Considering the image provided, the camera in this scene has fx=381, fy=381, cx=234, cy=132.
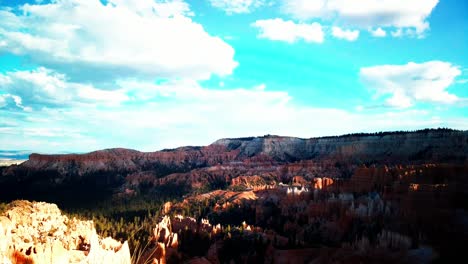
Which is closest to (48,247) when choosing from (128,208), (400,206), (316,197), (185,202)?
(400,206)

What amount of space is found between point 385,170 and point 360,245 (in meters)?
33.5

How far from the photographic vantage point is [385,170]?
77.1 meters

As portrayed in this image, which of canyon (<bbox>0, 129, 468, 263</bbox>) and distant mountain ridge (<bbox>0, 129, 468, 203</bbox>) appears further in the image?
distant mountain ridge (<bbox>0, 129, 468, 203</bbox>)

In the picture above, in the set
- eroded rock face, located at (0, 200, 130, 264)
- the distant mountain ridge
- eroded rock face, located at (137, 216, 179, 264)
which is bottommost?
eroded rock face, located at (137, 216, 179, 264)

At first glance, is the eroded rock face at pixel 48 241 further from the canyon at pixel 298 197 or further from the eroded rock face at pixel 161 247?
the canyon at pixel 298 197

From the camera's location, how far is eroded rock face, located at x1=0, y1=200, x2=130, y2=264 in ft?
85.6

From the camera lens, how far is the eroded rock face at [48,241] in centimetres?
2608

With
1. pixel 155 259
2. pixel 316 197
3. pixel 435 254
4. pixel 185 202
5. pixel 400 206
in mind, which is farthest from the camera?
pixel 185 202

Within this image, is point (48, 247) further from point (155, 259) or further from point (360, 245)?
point (360, 245)

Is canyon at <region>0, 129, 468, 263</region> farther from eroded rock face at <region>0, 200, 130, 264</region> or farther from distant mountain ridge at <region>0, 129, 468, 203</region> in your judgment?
eroded rock face at <region>0, 200, 130, 264</region>

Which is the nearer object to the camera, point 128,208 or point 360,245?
point 360,245

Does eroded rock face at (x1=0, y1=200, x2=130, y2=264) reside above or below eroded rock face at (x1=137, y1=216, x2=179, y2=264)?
above

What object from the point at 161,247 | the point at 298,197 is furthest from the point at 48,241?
the point at 298,197

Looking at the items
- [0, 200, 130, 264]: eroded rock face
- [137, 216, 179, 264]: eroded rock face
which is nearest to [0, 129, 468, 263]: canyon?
[137, 216, 179, 264]: eroded rock face
